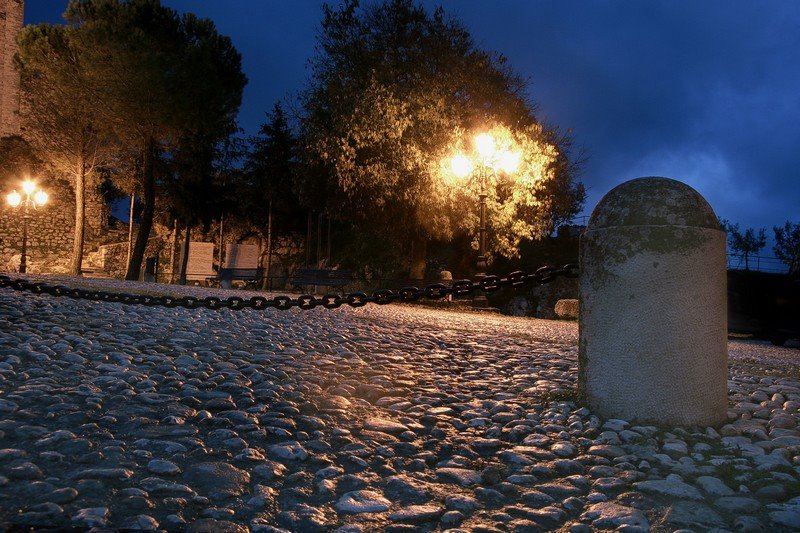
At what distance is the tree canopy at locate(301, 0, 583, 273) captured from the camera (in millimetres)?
16688

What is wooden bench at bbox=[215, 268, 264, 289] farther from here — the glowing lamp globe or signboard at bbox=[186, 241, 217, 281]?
the glowing lamp globe

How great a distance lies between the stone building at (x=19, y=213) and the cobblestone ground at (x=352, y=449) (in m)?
32.4

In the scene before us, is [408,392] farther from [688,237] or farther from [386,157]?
[386,157]

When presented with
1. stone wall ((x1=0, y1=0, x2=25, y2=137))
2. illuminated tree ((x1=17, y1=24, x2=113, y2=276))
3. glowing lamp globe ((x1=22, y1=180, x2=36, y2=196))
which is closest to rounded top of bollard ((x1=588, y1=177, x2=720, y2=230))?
glowing lamp globe ((x1=22, y1=180, x2=36, y2=196))

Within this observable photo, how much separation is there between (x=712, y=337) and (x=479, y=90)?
53.1 feet

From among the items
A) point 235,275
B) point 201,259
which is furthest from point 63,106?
point 235,275

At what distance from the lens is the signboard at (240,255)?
29.4 metres

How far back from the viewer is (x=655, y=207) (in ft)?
11.2

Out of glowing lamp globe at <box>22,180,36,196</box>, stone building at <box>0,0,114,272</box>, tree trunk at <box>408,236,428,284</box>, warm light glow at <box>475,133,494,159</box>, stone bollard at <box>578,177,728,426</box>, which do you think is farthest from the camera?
stone building at <box>0,0,114,272</box>

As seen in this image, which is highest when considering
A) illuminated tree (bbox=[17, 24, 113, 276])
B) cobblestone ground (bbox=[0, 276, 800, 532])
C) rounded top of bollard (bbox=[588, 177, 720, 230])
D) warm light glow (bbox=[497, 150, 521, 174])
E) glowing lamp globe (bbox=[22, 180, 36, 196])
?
illuminated tree (bbox=[17, 24, 113, 276])

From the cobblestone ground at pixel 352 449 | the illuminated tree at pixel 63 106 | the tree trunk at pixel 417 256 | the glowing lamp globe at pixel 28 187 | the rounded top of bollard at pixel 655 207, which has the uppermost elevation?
the illuminated tree at pixel 63 106

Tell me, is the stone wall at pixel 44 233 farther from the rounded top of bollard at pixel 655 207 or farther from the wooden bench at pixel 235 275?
the rounded top of bollard at pixel 655 207

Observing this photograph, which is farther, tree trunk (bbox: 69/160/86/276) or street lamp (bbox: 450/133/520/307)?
tree trunk (bbox: 69/160/86/276)

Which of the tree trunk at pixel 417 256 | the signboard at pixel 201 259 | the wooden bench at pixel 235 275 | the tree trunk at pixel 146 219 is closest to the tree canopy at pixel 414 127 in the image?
the tree trunk at pixel 417 256
